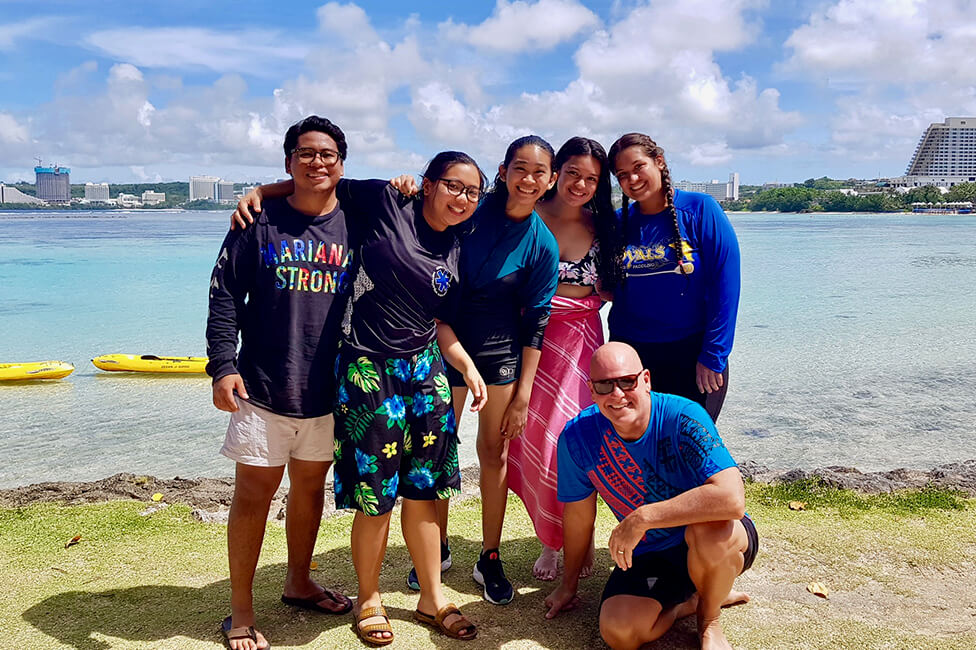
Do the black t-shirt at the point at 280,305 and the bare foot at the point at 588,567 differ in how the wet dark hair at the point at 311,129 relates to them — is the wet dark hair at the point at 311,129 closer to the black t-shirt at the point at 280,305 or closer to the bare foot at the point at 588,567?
the black t-shirt at the point at 280,305

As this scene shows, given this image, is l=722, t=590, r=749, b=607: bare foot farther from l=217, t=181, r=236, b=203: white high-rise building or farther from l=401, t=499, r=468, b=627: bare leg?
l=217, t=181, r=236, b=203: white high-rise building

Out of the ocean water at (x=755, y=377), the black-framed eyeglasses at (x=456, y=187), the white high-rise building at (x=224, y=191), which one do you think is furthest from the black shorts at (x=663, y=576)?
the white high-rise building at (x=224, y=191)

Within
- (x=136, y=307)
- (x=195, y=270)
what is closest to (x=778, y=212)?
(x=195, y=270)

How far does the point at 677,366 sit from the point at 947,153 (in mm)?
158261

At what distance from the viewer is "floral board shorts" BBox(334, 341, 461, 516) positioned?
3.15 m

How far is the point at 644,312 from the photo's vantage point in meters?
3.82

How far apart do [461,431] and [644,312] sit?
216 inches

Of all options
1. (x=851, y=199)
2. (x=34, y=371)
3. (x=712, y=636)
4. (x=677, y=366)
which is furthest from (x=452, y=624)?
(x=851, y=199)

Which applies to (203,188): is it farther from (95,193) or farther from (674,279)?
(674,279)

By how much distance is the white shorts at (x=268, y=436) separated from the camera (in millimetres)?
3150

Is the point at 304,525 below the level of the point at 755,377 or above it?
above

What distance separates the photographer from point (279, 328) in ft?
10.3

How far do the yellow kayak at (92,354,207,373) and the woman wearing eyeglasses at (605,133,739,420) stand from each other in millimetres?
9682

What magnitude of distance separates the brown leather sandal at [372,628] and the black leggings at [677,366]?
161 cm
